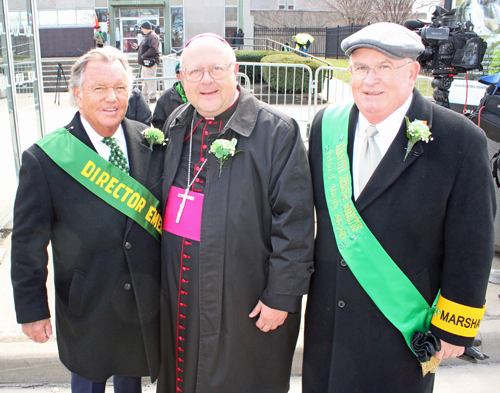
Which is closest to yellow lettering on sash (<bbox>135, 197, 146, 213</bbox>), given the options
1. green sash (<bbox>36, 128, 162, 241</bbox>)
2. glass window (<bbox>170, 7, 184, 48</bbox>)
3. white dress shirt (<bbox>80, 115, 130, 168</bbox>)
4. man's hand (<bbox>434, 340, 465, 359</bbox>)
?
green sash (<bbox>36, 128, 162, 241</bbox>)

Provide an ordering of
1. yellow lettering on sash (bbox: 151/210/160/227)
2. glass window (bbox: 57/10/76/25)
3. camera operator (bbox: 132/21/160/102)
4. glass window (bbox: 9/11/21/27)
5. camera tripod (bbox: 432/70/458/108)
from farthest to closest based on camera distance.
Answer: glass window (bbox: 57/10/76/25) < camera operator (bbox: 132/21/160/102) < glass window (bbox: 9/11/21/27) < camera tripod (bbox: 432/70/458/108) < yellow lettering on sash (bbox: 151/210/160/227)

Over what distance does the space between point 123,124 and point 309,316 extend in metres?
1.35

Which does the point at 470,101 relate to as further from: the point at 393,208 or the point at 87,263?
the point at 87,263

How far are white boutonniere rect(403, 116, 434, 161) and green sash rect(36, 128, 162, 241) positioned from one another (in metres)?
1.24

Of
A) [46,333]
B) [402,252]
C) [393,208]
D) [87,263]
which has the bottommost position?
[46,333]

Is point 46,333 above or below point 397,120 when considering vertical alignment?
below

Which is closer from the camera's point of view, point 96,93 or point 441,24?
point 96,93

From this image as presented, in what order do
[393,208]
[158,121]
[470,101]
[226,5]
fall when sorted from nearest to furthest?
[393,208] < [158,121] < [470,101] < [226,5]

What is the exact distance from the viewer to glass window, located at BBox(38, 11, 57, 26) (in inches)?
918

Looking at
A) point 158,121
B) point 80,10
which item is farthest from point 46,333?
point 80,10

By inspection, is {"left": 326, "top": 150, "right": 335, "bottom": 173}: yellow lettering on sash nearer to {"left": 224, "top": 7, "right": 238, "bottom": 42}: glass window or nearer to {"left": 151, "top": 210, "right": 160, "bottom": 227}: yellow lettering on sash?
{"left": 151, "top": 210, "right": 160, "bottom": 227}: yellow lettering on sash

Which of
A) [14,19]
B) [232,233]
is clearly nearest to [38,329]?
[232,233]

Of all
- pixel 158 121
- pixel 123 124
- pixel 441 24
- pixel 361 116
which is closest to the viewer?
pixel 361 116

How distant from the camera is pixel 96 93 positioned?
6.66 ft
